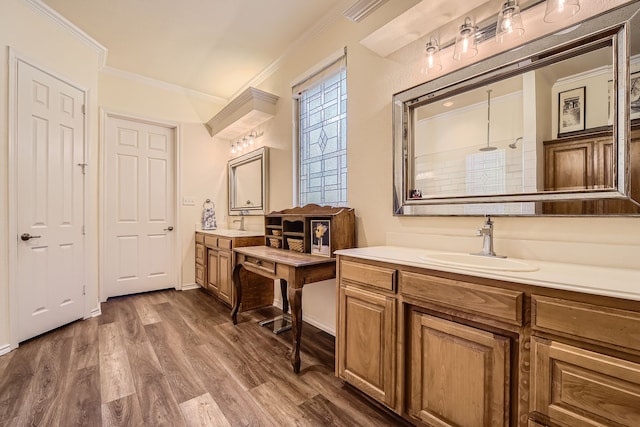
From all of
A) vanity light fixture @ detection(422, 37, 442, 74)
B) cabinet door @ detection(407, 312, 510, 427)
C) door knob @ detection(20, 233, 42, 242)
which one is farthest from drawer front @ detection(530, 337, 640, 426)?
door knob @ detection(20, 233, 42, 242)

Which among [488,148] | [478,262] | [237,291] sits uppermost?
[488,148]

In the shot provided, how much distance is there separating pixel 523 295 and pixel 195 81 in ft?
14.2

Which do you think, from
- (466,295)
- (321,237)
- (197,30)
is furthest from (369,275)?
(197,30)

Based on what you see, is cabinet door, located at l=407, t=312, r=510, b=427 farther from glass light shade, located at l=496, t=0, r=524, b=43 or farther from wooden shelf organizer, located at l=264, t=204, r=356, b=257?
glass light shade, located at l=496, t=0, r=524, b=43

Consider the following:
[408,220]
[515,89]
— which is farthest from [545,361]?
[515,89]

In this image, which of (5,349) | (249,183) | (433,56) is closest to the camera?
(433,56)

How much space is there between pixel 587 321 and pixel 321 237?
1640 millimetres

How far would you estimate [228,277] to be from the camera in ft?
10.4

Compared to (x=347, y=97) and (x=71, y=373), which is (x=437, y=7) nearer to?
(x=347, y=97)

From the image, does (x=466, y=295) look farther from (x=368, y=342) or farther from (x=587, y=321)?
(x=368, y=342)

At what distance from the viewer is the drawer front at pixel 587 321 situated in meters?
0.82

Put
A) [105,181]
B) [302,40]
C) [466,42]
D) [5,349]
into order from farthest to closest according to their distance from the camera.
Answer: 1. [105,181]
2. [302,40]
3. [5,349]
4. [466,42]

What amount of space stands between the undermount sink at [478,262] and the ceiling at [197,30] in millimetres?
2173

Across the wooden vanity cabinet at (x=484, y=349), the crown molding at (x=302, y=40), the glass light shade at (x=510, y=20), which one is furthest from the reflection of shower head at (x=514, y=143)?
the crown molding at (x=302, y=40)
